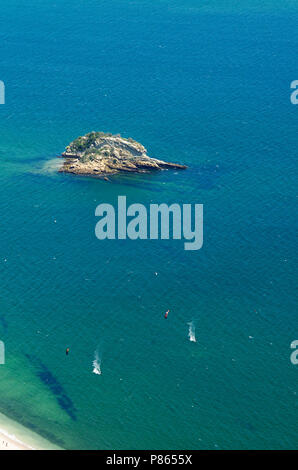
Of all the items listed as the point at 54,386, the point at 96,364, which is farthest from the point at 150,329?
the point at 54,386

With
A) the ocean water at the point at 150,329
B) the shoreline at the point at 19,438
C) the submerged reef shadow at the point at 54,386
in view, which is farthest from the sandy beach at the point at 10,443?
the submerged reef shadow at the point at 54,386

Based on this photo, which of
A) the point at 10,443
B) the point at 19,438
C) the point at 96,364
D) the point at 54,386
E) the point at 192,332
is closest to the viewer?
the point at 10,443

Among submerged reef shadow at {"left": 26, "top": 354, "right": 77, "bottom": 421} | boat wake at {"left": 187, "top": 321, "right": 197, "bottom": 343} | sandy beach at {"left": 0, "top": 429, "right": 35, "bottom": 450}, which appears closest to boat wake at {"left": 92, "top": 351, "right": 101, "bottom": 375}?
submerged reef shadow at {"left": 26, "top": 354, "right": 77, "bottom": 421}

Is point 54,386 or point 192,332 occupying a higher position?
point 192,332

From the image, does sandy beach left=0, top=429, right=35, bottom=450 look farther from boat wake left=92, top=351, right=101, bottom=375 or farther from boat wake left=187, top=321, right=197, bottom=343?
boat wake left=187, top=321, right=197, bottom=343

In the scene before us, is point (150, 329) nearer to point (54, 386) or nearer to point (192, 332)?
point (192, 332)
